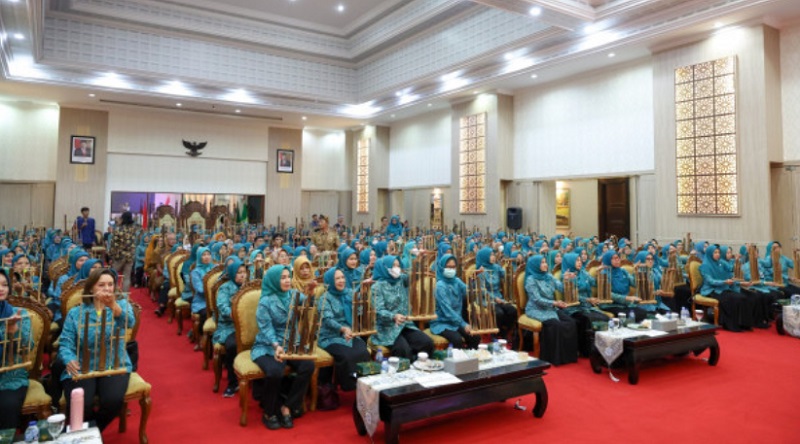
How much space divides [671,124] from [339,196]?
1271 centimetres

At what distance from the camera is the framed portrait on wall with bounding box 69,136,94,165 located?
14.4 m

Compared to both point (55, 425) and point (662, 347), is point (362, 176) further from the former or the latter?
point (55, 425)

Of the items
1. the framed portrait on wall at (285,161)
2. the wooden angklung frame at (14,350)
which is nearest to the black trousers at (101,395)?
the wooden angklung frame at (14,350)

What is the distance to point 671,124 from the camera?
9578mm

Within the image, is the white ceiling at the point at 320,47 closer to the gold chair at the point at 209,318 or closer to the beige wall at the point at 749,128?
the beige wall at the point at 749,128

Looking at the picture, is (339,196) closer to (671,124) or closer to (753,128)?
(671,124)

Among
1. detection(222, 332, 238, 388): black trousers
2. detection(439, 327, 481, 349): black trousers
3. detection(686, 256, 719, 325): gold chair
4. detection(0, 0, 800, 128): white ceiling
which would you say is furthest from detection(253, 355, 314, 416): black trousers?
detection(0, 0, 800, 128): white ceiling

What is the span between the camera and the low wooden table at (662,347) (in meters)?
4.21

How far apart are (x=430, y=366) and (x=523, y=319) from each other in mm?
2011

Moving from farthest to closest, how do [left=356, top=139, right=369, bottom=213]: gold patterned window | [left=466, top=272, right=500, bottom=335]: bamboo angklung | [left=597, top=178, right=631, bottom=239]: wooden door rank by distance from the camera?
1. [left=356, top=139, right=369, bottom=213]: gold patterned window
2. [left=597, top=178, right=631, bottom=239]: wooden door
3. [left=466, top=272, right=500, bottom=335]: bamboo angklung

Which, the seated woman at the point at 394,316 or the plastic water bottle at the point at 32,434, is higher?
the seated woman at the point at 394,316

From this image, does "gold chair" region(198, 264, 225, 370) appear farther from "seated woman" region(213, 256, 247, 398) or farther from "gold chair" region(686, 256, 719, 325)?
"gold chair" region(686, 256, 719, 325)

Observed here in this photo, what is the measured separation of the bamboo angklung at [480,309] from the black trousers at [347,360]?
106cm

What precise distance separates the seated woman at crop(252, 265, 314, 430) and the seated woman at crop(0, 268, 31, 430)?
4.43ft
